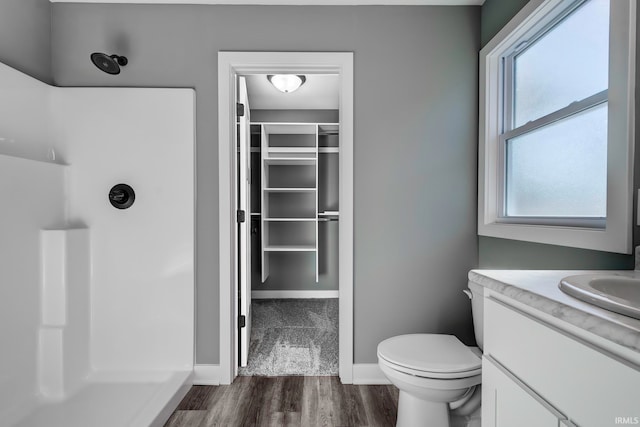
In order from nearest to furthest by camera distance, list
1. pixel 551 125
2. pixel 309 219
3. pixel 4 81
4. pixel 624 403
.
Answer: pixel 624 403 → pixel 551 125 → pixel 4 81 → pixel 309 219

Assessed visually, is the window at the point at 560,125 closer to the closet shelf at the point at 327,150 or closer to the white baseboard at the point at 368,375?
the white baseboard at the point at 368,375

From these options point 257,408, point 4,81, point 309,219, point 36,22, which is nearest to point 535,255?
point 257,408

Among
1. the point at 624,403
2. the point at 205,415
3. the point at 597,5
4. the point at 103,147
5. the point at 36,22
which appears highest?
the point at 36,22

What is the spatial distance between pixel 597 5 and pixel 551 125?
48 centimetres

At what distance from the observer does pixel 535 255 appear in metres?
1.59

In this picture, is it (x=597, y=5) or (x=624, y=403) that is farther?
(x=597, y=5)

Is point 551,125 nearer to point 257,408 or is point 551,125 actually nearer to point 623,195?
point 623,195

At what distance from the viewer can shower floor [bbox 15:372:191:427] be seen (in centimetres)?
163

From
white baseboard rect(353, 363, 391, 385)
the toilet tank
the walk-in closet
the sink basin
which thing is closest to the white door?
white baseboard rect(353, 363, 391, 385)

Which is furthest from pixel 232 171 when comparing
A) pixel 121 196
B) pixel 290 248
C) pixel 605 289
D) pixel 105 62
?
pixel 605 289

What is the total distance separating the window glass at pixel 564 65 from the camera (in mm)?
1281

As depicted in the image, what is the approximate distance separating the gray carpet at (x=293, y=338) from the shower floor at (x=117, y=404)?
0.49 metres

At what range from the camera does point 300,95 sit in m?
3.58

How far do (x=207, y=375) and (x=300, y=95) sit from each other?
9.14 feet
